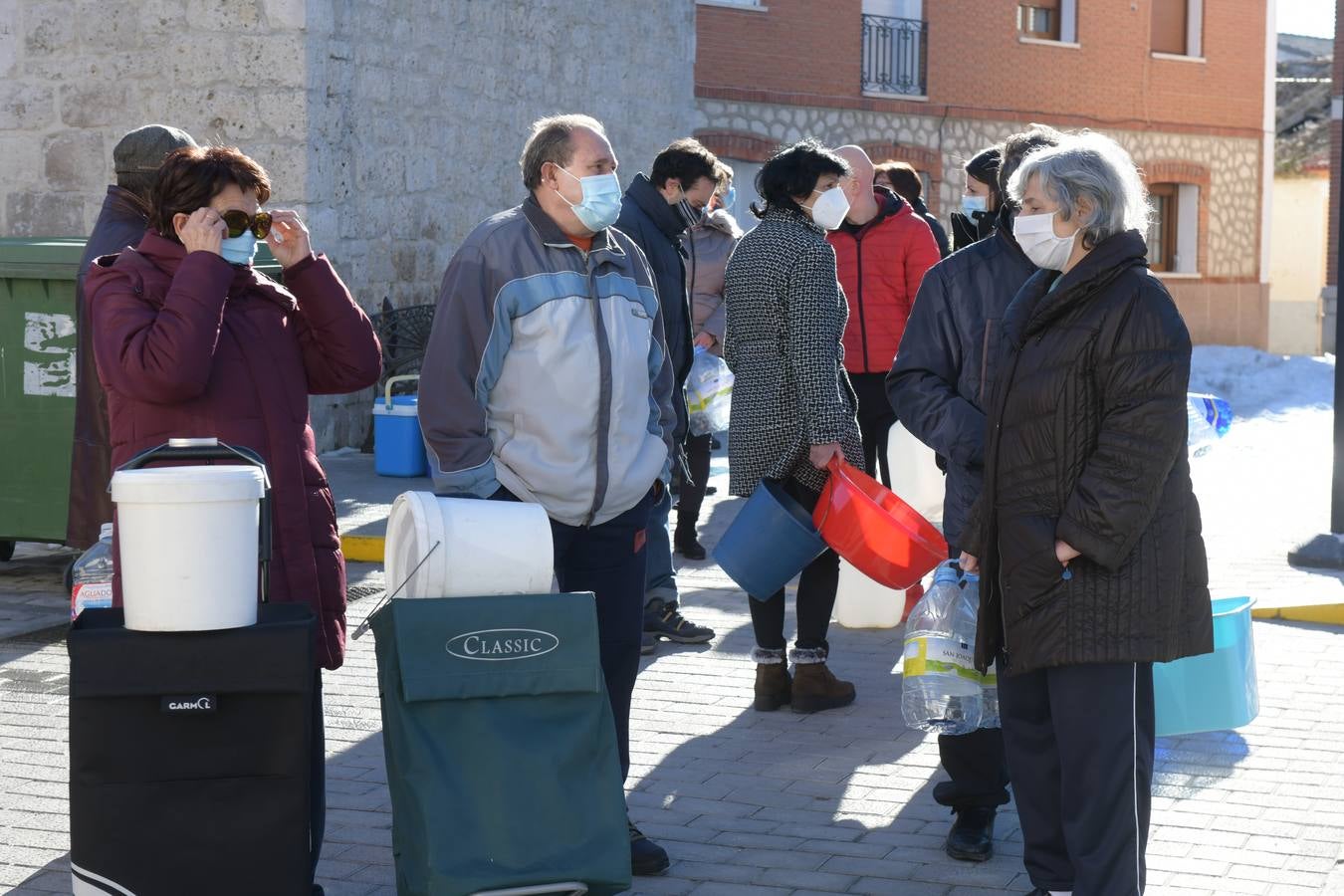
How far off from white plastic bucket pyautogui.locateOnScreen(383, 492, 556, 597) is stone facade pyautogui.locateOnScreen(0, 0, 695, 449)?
27.5 feet

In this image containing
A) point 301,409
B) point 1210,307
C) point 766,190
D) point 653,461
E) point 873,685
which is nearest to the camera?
point 301,409

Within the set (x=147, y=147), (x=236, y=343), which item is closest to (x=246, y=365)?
(x=236, y=343)

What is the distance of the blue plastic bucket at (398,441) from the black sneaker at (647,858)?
734 cm

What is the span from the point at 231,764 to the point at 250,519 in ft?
1.57

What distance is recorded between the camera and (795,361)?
5910 millimetres

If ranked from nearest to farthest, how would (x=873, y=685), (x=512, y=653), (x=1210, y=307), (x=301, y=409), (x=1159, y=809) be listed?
(x=512, y=653) → (x=301, y=409) → (x=1159, y=809) → (x=873, y=685) → (x=1210, y=307)

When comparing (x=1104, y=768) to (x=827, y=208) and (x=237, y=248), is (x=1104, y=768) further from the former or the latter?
(x=827, y=208)

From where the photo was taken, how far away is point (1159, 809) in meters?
5.08

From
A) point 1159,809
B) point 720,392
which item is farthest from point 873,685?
point 720,392

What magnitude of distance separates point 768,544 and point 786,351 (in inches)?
25.7

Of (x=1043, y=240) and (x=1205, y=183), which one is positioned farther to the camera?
(x=1205, y=183)

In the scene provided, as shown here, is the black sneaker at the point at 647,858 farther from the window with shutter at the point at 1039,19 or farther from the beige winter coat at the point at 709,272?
the window with shutter at the point at 1039,19

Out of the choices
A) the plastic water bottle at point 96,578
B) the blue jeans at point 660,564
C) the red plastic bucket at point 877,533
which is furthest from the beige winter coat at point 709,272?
the plastic water bottle at point 96,578

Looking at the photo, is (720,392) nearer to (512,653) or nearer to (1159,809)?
(1159,809)
